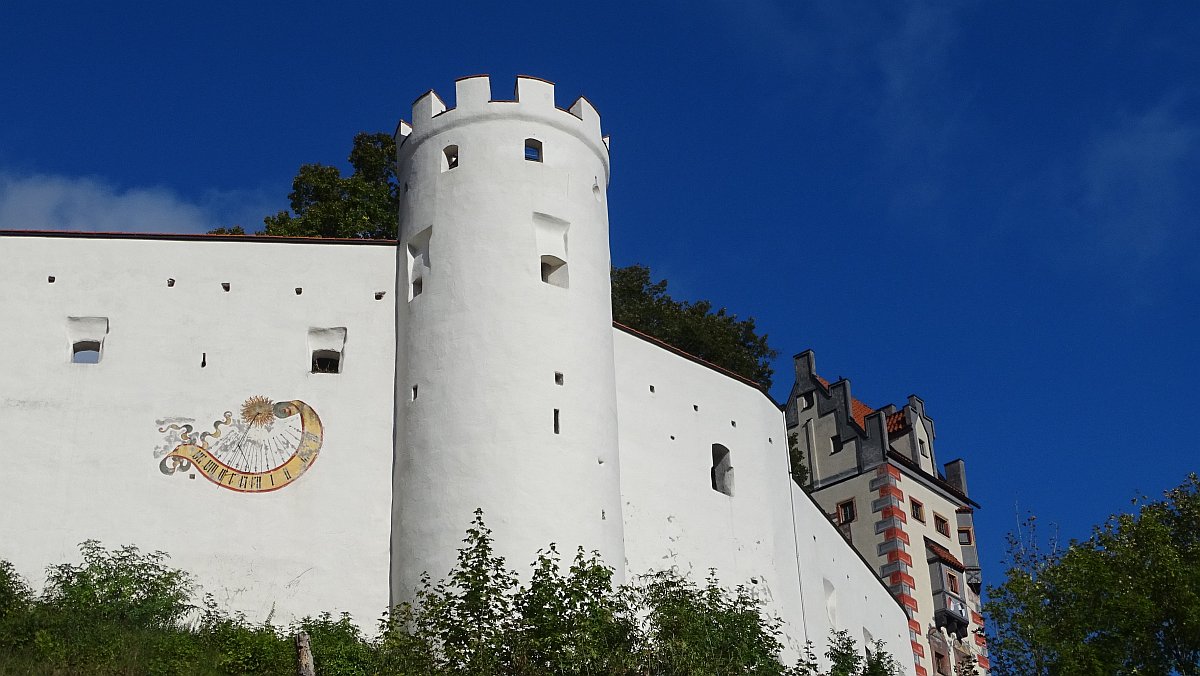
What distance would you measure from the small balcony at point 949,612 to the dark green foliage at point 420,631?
15494mm

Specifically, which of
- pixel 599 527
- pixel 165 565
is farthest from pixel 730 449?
pixel 165 565

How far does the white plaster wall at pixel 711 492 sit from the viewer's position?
29.8m

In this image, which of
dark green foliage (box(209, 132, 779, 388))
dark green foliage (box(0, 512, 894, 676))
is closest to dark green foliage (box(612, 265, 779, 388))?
dark green foliage (box(209, 132, 779, 388))

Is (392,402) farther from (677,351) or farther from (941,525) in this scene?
(941,525)

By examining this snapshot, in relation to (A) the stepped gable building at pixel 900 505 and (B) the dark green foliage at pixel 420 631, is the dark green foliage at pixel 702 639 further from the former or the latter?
(A) the stepped gable building at pixel 900 505

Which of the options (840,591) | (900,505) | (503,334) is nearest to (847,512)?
(900,505)

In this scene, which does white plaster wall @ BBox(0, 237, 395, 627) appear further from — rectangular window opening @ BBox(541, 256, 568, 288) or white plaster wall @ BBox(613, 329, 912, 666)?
white plaster wall @ BBox(613, 329, 912, 666)

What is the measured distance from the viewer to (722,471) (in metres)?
31.9

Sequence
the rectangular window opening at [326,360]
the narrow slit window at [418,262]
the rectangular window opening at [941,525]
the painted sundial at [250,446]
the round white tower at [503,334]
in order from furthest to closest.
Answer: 1. the rectangular window opening at [941,525]
2. the narrow slit window at [418,262]
3. the rectangular window opening at [326,360]
4. the painted sundial at [250,446]
5. the round white tower at [503,334]

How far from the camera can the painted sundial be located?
27.1 m

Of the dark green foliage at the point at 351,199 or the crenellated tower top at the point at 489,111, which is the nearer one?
the crenellated tower top at the point at 489,111

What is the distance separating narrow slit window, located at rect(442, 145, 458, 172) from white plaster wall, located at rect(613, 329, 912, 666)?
14.9ft

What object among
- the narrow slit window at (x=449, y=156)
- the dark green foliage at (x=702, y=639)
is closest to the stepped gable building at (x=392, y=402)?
the narrow slit window at (x=449, y=156)

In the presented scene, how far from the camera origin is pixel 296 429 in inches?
1085
